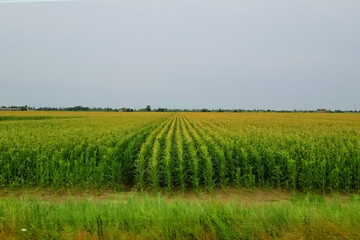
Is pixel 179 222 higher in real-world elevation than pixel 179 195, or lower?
higher

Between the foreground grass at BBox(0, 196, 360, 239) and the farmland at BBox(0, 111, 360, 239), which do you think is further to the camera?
the farmland at BBox(0, 111, 360, 239)

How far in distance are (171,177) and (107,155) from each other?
274 cm

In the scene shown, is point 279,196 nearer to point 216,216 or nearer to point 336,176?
point 336,176

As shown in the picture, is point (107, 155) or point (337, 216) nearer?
point (337, 216)

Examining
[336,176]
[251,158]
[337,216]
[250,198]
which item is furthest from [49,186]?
[336,176]

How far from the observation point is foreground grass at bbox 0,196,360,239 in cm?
370

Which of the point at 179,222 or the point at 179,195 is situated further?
the point at 179,195

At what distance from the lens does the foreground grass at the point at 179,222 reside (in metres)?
3.70

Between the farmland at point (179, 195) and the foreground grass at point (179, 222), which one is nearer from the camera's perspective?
the foreground grass at point (179, 222)

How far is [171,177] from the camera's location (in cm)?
870

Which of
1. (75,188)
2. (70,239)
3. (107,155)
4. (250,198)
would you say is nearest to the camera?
(70,239)

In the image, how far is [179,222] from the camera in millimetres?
3910

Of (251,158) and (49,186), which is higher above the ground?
(251,158)

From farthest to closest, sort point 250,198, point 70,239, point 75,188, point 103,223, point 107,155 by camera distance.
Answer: point 107,155
point 75,188
point 250,198
point 103,223
point 70,239
